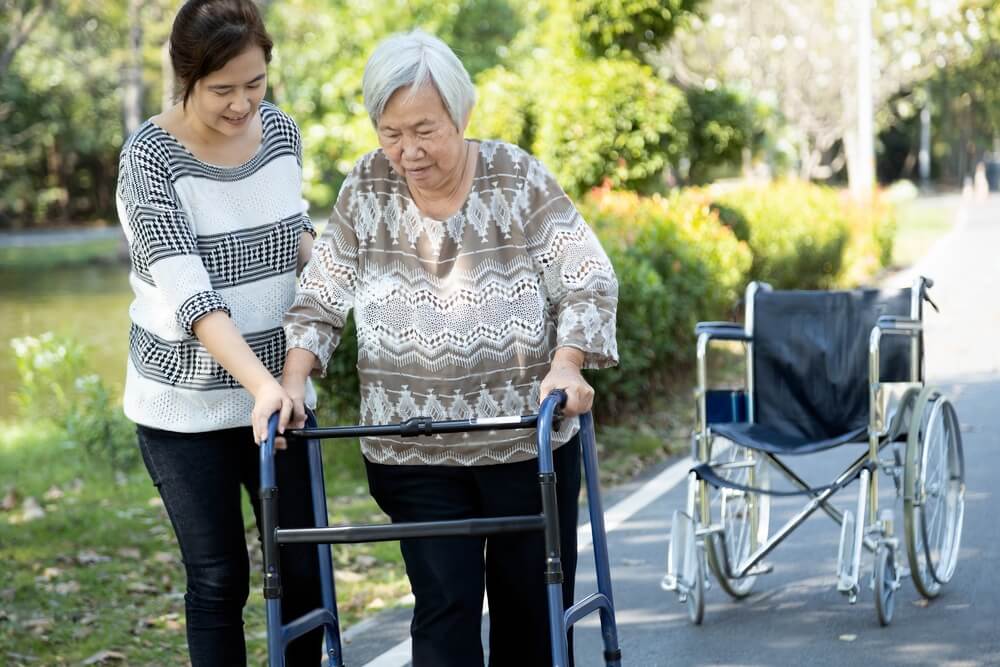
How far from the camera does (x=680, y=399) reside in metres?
10.3

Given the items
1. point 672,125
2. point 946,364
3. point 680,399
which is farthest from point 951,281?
point 680,399

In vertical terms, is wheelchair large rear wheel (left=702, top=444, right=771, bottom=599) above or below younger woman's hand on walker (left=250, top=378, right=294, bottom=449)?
below

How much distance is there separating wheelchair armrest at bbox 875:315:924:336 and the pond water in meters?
8.40

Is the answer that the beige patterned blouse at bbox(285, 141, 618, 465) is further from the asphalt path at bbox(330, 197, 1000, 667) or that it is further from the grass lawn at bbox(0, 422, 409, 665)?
the grass lawn at bbox(0, 422, 409, 665)

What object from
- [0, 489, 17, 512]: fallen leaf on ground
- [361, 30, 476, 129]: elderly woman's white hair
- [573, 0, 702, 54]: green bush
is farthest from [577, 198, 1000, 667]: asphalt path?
[573, 0, 702, 54]: green bush

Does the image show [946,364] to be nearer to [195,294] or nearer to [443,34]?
[195,294]

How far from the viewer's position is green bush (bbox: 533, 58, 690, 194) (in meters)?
15.4

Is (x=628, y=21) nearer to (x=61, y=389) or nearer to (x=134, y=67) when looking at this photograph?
(x=61, y=389)

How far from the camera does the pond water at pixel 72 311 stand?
624 inches

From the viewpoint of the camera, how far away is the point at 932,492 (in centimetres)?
545

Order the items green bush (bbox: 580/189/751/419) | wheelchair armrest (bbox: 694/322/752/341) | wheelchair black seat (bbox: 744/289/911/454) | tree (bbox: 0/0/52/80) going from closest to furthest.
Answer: wheelchair armrest (bbox: 694/322/752/341), wheelchair black seat (bbox: 744/289/911/454), green bush (bbox: 580/189/751/419), tree (bbox: 0/0/52/80)

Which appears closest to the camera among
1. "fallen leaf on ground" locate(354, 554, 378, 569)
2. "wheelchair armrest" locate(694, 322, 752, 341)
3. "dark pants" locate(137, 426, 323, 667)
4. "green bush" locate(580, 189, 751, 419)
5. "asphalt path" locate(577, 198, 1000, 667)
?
"dark pants" locate(137, 426, 323, 667)

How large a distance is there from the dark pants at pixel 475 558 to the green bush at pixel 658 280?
5.29m

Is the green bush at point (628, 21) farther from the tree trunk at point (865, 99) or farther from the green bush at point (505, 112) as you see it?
A: the tree trunk at point (865, 99)
